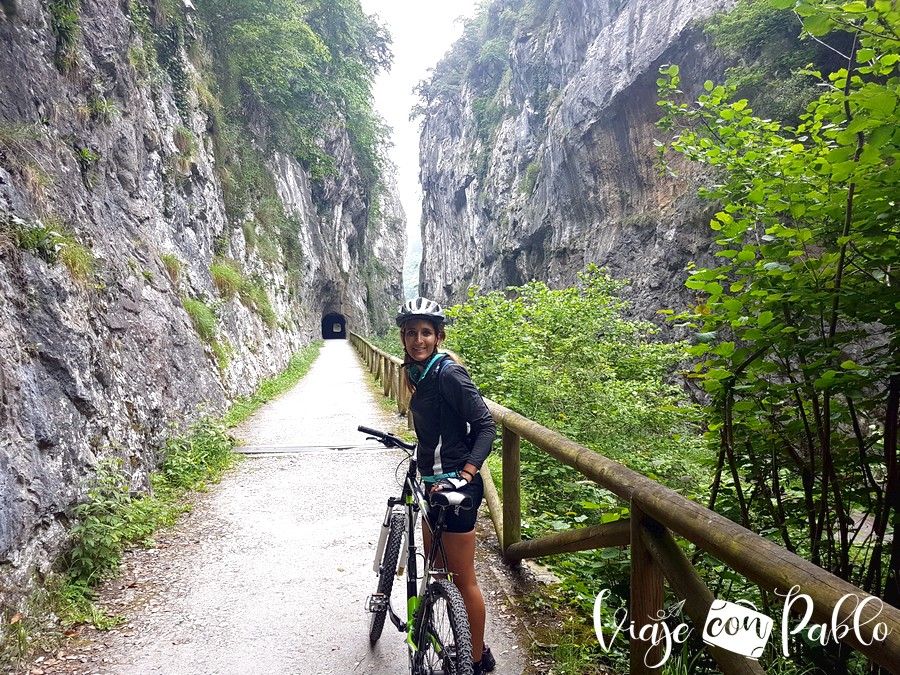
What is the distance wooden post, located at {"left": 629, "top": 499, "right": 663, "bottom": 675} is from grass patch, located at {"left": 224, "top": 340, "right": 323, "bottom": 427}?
8.07 meters

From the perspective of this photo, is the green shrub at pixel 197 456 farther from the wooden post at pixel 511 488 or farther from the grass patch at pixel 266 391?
the wooden post at pixel 511 488

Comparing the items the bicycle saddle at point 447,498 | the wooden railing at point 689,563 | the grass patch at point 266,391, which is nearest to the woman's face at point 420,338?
the bicycle saddle at point 447,498

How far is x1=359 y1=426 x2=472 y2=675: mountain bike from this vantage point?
2.12 meters

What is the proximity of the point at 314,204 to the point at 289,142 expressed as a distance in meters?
9.31

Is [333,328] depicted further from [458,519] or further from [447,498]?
[447,498]

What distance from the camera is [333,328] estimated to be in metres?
60.2

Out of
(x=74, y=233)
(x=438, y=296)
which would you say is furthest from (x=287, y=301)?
(x=438, y=296)

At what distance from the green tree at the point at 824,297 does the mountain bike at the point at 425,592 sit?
1274 mm

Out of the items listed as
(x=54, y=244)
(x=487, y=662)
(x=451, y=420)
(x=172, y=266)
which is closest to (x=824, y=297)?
(x=451, y=420)

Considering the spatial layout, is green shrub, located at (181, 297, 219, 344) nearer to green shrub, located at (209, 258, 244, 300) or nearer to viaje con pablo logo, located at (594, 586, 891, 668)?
green shrub, located at (209, 258, 244, 300)

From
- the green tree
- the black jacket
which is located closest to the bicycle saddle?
the black jacket

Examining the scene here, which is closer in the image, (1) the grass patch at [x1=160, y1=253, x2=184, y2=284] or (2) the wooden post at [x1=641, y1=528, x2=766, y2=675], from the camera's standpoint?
(2) the wooden post at [x1=641, y1=528, x2=766, y2=675]

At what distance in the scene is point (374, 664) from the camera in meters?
2.98

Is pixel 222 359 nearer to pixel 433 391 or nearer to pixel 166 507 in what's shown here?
pixel 166 507
